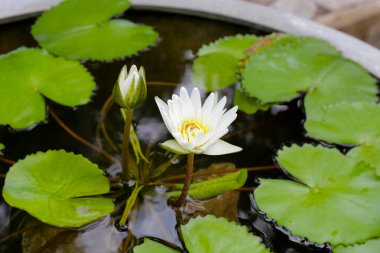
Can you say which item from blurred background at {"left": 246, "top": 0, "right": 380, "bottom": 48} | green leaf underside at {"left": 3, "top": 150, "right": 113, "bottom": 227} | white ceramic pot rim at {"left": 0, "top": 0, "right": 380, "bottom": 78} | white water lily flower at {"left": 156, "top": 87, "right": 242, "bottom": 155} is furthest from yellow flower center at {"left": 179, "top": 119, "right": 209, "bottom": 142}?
blurred background at {"left": 246, "top": 0, "right": 380, "bottom": 48}

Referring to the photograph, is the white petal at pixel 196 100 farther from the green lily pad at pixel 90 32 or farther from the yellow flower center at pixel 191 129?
the green lily pad at pixel 90 32

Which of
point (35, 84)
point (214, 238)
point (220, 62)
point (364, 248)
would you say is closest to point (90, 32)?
point (35, 84)

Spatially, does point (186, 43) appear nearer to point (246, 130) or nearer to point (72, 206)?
point (246, 130)

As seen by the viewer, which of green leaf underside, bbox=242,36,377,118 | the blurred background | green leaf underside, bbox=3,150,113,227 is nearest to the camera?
green leaf underside, bbox=3,150,113,227

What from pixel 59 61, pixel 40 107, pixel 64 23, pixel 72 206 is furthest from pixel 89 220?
pixel 64 23

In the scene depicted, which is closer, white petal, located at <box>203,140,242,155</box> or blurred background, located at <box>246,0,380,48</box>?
white petal, located at <box>203,140,242,155</box>

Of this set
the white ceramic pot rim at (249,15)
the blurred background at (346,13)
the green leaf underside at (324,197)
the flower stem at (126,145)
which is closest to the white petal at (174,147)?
the flower stem at (126,145)

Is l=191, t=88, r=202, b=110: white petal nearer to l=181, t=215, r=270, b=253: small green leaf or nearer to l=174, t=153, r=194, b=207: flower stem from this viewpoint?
l=174, t=153, r=194, b=207: flower stem
